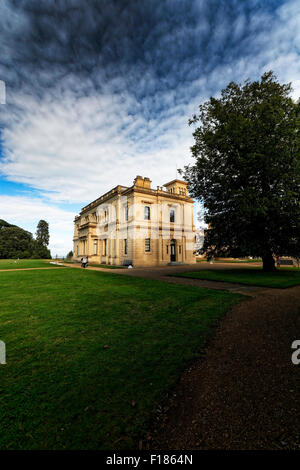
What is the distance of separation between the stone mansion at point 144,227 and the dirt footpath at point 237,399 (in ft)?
81.9

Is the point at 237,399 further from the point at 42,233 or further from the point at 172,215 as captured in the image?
the point at 42,233

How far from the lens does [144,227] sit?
30.5 meters

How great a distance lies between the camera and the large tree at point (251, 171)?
1397cm

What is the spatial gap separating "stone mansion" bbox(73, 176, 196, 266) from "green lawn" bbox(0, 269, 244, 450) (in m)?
22.4

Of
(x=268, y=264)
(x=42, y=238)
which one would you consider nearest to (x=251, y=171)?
(x=268, y=264)

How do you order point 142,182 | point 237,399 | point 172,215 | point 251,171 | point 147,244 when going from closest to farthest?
point 237,399
point 251,171
point 147,244
point 142,182
point 172,215

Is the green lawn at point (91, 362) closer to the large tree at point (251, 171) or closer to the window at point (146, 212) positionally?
the large tree at point (251, 171)

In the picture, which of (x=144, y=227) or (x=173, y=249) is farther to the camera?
(x=173, y=249)

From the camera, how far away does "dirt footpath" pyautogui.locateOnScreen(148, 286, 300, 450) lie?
2434 mm

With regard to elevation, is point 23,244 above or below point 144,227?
below

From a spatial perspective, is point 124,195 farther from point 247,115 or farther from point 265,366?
point 265,366

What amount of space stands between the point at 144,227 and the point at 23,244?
155 ft
